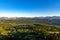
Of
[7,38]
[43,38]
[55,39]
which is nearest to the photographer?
[55,39]

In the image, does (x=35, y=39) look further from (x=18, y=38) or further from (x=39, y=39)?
(x=18, y=38)

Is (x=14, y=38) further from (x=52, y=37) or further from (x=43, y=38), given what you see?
(x=52, y=37)

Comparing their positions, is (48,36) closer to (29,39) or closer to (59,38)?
(59,38)

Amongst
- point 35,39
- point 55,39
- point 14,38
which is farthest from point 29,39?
point 55,39

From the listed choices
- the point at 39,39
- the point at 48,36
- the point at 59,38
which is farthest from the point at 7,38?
the point at 59,38

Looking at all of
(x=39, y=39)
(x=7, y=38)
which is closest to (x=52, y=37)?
(x=39, y=39)

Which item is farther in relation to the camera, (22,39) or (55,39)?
(22,39)

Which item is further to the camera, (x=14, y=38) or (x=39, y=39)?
(x=14, y=38)

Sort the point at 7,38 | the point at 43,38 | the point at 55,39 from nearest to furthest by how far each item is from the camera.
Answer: the point at 55,39 → the point at 43,38 → the point at 7,38
